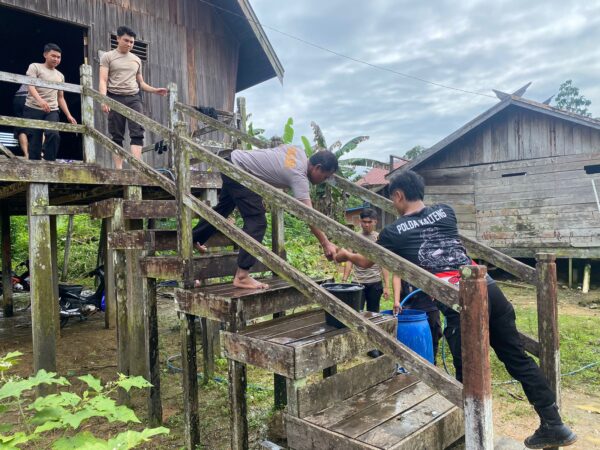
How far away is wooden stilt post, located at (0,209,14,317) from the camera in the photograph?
10031mm

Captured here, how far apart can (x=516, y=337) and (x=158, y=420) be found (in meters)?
3.42

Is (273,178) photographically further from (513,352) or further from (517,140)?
(517,140)

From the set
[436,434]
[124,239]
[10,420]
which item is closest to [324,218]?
[436,434]

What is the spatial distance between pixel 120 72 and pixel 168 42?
313 centimetres

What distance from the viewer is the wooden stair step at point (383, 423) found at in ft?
7.84

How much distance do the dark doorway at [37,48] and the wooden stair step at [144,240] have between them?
6477mm

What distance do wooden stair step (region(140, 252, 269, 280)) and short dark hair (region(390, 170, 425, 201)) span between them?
138cm

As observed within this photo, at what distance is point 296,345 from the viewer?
2.72 metres

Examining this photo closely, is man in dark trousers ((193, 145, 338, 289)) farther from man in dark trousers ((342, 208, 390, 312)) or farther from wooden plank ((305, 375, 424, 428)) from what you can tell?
man in dark trousers ((342, 208, 390, 312))

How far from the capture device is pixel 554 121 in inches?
434

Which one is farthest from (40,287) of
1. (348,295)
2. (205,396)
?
(348,295)

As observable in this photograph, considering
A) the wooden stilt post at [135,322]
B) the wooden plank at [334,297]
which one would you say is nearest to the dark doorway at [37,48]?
the wooden stilt post at [135,322]

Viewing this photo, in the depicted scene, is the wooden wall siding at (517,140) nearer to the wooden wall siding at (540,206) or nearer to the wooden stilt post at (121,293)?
the wooden wall siding at (540,206)

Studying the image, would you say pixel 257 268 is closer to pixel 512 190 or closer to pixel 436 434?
pixel 436 434
